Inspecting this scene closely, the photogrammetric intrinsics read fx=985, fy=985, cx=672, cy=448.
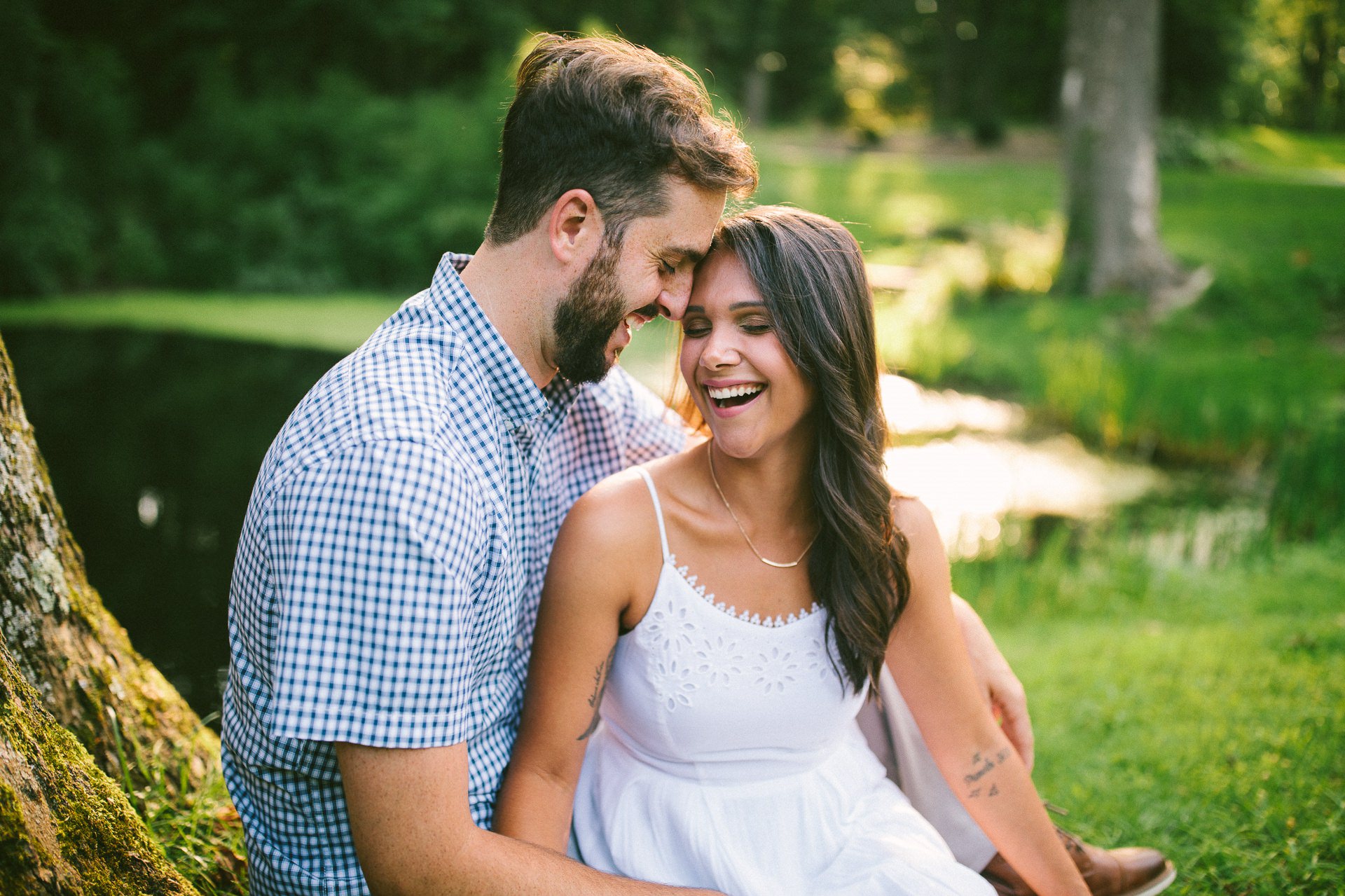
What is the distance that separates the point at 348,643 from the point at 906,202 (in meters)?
18.7

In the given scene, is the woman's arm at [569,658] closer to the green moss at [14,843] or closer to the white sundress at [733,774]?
the white sundress at [733,774]

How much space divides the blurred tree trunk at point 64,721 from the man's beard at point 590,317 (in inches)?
41.3

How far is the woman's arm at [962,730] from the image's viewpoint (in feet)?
7.00

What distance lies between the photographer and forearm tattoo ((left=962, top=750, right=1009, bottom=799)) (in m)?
2.15

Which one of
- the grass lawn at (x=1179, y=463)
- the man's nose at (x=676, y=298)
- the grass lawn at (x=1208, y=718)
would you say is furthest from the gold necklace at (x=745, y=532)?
the grass lawn at (x=1208, y=718)

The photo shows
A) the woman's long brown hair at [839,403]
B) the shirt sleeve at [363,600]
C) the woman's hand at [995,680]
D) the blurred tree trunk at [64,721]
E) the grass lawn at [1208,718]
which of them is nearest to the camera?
the blurred tree trunk at [64,721]

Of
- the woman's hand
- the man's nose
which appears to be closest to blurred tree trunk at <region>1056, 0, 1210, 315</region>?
the woman's hand

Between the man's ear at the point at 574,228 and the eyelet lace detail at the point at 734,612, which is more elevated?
the man's ear at the point at 574,228

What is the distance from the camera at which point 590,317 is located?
1926 mm

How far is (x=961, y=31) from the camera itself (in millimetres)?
33094

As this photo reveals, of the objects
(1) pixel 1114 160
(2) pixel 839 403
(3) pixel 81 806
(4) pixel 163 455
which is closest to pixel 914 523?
(2) pixel 839 403

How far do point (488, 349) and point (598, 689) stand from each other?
712 millimetres

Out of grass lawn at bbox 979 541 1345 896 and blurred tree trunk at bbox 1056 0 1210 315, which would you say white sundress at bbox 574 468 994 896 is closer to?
grass lawn at bbox 979 541 1345 896

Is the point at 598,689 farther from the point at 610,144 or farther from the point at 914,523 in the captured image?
the point at 610,144
